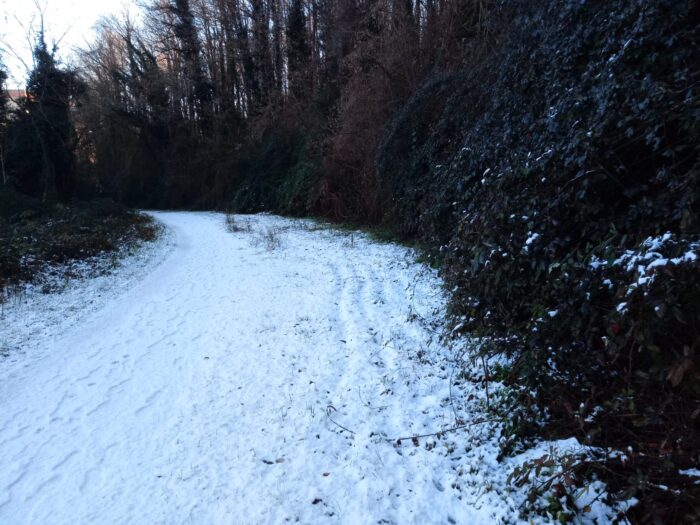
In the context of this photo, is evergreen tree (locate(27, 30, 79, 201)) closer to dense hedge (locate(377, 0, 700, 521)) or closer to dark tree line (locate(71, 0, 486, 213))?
dark tree line (locate(71, 0, 486, 213))

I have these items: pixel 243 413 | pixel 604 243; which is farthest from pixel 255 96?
pixel 604 243

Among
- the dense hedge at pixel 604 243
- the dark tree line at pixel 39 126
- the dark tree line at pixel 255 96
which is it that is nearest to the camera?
the dense hedge at pixel 604 243

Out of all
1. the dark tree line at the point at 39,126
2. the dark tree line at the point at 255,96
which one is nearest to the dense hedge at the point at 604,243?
the dark tree line at the point at 255,96

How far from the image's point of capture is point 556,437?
10.1 feet

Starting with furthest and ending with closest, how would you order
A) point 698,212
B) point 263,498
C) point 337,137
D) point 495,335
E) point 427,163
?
point 337,137 → point 427,163 → point 495,335 → point 263,498 → point 698,212

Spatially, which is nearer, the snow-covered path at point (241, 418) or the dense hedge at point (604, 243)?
the dense hedge at point (604, 243)

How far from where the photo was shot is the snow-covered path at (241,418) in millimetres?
2943

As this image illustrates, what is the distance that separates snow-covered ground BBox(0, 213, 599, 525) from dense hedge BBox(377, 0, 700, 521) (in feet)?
2.43

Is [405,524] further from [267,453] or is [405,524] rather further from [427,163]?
[427,163]

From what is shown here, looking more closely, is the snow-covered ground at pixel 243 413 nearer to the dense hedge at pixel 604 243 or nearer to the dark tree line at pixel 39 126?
the dense hedge at pixel 604 243

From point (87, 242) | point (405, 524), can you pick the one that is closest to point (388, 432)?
point (405, 524)

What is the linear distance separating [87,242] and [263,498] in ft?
A: 34.8

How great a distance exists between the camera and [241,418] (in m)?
3.93

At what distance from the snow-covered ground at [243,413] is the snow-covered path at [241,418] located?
0.05 ft
